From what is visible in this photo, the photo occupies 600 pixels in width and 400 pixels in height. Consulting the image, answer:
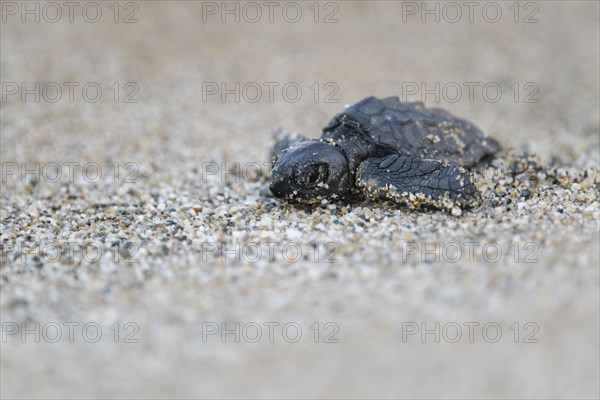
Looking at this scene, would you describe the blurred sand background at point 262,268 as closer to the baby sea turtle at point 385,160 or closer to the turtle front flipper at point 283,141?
the baby sea turtle at point 385,160

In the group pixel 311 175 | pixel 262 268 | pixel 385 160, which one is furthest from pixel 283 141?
pixel 262 268

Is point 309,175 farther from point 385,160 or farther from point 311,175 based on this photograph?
point 385,160

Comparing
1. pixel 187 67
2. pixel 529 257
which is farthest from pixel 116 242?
pixel 187 67

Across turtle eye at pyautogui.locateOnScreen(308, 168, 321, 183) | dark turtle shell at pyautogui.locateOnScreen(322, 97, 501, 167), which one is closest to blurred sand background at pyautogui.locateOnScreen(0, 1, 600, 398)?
turtle eye at pyautogui.locateOnScreen(308, 168, 321, 183)

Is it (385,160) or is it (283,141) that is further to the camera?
(283,141)

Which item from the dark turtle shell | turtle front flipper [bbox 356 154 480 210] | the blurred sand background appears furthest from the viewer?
the dark turtle shell

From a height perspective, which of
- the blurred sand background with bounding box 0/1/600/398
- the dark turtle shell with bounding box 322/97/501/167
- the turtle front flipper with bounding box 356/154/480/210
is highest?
the dark turtle shell with bounding box 322/97/501/167

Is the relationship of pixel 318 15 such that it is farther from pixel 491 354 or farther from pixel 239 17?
pixel 491 354

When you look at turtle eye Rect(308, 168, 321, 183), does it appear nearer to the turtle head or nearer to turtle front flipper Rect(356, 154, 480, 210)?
the turtle head
